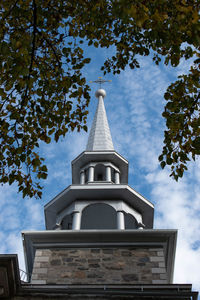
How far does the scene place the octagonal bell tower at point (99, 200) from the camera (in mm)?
14422

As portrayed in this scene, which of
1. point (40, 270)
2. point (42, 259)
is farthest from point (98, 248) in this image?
point (40, 270)

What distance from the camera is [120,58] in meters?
7.73

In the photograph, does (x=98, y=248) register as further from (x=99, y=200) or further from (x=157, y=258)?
(x=99, y=200)

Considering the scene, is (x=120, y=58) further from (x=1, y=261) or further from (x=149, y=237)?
(x=149, y=237)

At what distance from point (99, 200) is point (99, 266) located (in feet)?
12.2

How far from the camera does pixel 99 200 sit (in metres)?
14.6

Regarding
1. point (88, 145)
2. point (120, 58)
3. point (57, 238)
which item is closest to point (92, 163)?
point (88, 145)

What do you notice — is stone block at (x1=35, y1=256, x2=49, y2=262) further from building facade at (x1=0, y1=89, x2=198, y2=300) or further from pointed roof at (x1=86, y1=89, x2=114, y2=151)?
pointed roof at (x1=86, y1=89, x2=114, y2=151)

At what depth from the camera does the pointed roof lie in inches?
745

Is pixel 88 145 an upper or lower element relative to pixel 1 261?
upper

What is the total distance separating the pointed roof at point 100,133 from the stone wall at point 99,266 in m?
7.42

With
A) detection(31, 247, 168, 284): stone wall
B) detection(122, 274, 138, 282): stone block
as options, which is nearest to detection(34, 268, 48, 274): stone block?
detection(31, 247, 168, 284): stone wall

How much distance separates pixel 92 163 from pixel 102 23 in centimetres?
1056

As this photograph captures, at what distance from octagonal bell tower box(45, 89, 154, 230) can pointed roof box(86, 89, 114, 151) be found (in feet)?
0.16
